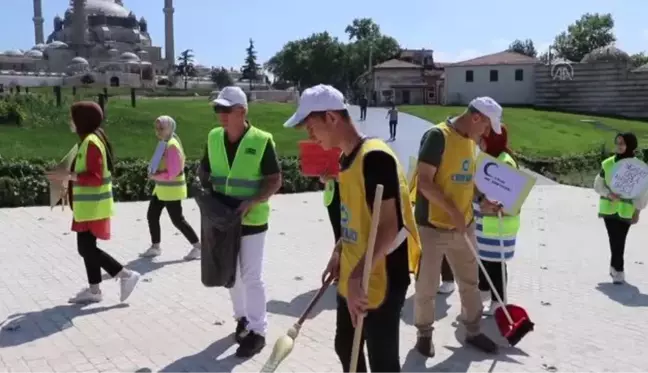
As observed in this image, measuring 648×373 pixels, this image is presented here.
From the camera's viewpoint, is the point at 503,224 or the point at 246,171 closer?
the point at 246,171

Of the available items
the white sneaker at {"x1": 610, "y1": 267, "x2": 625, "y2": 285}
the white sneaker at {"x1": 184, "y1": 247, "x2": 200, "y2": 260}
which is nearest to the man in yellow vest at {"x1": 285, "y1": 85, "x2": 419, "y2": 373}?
the white sneaker at {"x1": 610, "y1": 267, "x2": 625, "y2": 285}

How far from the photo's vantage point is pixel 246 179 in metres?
5.13

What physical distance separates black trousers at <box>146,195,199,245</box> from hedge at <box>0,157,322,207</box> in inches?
183

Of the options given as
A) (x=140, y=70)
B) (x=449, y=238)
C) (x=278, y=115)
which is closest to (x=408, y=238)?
(x=449, y=238)

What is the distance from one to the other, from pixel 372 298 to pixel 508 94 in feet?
202

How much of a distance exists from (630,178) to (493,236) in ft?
7.49

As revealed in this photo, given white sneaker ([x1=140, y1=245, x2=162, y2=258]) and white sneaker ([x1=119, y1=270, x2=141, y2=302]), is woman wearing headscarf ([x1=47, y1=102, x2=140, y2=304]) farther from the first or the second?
white sneaker ([x1=140, y1=245, x2=162, y2=258])

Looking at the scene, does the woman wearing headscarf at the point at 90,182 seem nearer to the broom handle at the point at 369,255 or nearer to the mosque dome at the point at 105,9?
the broom handle at the point at 369,255

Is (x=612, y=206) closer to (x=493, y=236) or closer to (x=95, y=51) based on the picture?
(x=493, y=236)

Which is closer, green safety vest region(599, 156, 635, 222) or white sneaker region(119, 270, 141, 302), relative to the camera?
white sneaker region(119, 270, 141, 302)

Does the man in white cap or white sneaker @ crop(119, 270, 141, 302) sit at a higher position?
the man in white cap

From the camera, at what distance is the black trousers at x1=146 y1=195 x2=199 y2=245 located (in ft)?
28.5

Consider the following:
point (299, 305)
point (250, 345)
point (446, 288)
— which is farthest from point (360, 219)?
point (446, 288)

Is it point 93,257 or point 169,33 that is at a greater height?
point 169,33
